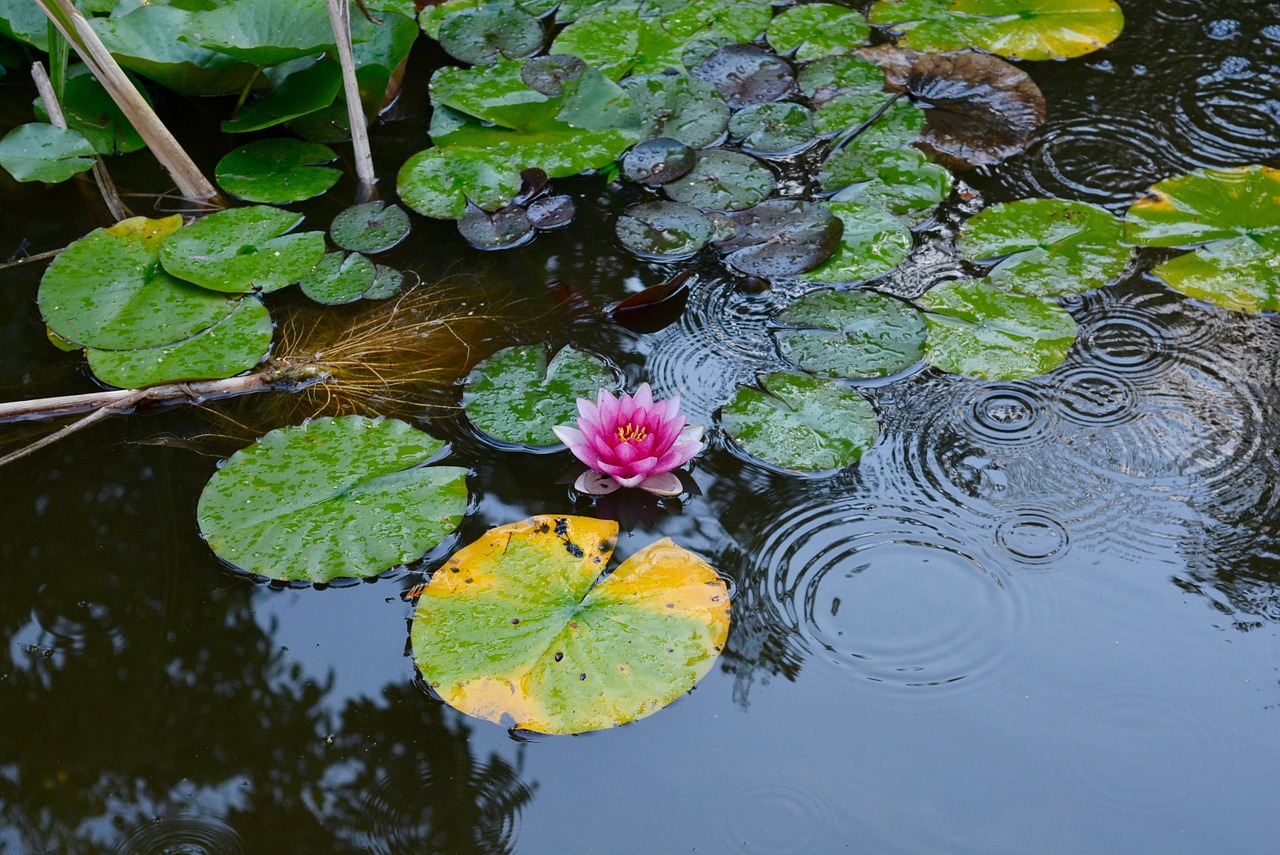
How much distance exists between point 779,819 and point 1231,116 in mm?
2973

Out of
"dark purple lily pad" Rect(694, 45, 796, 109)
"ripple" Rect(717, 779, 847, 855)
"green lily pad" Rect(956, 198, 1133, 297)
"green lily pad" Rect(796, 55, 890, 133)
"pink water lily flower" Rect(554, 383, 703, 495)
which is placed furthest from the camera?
"dark purple lily pad" Rect(694, 45, 796, 109)

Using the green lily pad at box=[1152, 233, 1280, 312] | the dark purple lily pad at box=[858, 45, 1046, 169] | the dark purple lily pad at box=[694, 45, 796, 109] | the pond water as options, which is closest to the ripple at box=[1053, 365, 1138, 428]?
the pond water

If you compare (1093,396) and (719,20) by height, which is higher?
(719,20)

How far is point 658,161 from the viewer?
3.09 m

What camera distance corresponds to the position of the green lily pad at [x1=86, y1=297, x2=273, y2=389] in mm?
2479

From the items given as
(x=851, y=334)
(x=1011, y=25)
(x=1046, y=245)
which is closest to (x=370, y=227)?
(x=851, y=334)

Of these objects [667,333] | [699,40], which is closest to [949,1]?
[699,40]

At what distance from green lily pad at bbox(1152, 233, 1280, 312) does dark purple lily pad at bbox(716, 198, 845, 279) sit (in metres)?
0.98

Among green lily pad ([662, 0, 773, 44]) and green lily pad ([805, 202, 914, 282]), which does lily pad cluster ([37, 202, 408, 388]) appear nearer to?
green lily pad ([805, 202, 914, 282])

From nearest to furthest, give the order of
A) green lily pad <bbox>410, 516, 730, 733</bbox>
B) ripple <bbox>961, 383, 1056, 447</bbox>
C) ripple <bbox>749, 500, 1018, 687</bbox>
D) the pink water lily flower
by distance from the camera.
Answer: green lily pad <bbox>410, 516, 730, 733</bbox> < ripple <bbox>749, 500, 1018, 687</bbox> < the pink water lily flower < ripple <bbox>961, 383, 1056, 447</bbox>

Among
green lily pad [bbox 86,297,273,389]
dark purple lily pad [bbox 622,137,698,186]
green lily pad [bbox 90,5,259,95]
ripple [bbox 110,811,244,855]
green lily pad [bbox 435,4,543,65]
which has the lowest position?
ripple [bbox 110,811,244,855]

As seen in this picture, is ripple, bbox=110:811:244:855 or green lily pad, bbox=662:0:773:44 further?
green lily pad, bbox=662:0:773:44

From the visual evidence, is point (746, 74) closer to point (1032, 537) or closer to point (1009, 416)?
point (1009, 416)

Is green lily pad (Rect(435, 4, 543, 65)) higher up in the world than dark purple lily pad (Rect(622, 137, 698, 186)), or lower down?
higher up
